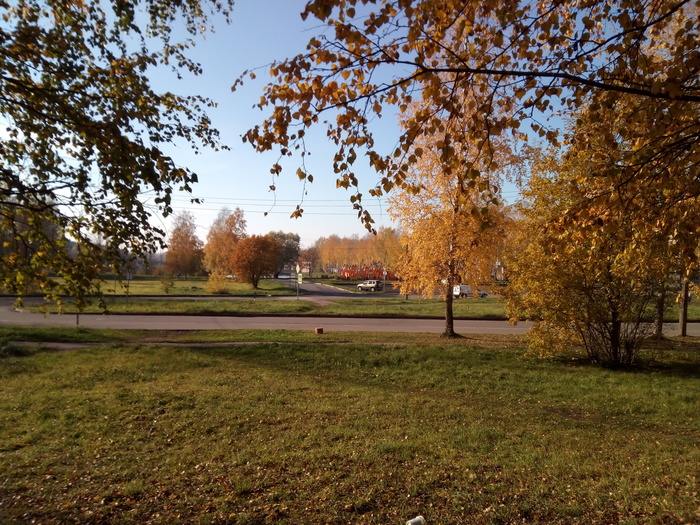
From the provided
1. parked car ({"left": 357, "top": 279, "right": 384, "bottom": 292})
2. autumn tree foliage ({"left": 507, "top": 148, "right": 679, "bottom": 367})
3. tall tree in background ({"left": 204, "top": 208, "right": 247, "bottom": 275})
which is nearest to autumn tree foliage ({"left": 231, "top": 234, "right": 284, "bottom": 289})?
tall tree in background ({"left": 204, "top": 208, "right": 247, "bottom": 275})

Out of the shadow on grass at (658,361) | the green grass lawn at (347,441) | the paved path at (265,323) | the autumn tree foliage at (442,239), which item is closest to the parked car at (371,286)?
the paved path at (265,323)

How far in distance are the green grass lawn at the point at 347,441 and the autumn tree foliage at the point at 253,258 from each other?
31729 millimetres

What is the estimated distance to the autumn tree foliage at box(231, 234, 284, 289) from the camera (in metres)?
42.1

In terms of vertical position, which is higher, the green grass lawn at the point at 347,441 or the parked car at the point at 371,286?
the parked car at the point at 371,286

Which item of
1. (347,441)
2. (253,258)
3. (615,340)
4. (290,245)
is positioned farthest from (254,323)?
(290,245)

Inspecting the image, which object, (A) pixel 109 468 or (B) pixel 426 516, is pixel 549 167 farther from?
(A) pixel 109 468

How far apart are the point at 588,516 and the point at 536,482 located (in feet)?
2.07

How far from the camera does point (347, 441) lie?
17.0 feet

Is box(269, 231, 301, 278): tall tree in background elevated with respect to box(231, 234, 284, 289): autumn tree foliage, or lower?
elevated

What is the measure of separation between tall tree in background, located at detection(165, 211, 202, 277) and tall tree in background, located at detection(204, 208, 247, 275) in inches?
64.6

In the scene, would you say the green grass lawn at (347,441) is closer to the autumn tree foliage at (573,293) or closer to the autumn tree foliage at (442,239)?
the autumn tree foliage at (573,293)

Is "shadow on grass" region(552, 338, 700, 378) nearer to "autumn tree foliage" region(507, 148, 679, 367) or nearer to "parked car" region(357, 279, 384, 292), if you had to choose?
"autumn tree foliage" region(507, 148, 679, 367)

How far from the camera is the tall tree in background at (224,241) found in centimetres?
4709

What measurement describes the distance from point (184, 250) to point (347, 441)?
49179mm
